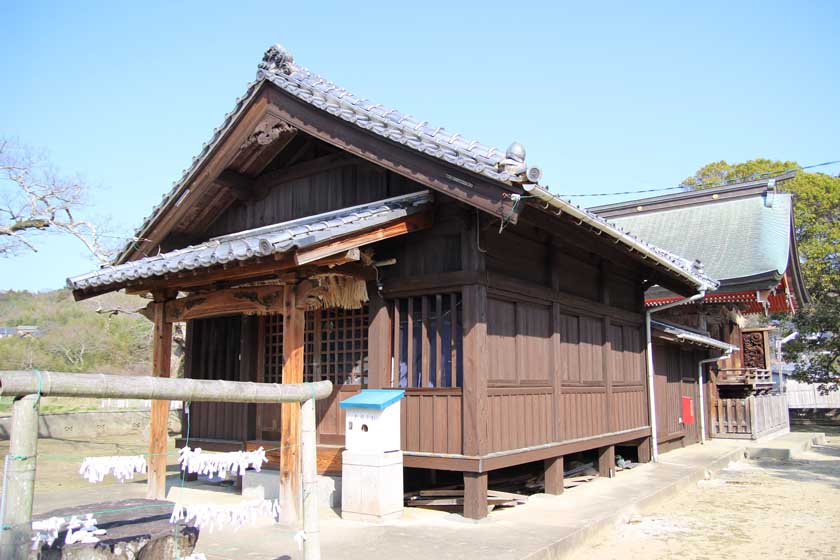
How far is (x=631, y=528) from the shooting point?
8.24 metres

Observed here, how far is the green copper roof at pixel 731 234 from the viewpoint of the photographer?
735 inches

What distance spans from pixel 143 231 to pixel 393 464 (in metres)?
5.81

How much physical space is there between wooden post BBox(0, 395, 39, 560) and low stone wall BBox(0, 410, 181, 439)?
20.5m

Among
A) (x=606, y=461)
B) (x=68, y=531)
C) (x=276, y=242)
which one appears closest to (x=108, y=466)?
(x=68, y=531)

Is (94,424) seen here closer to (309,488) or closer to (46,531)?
(309,488)

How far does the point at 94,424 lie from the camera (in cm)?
2505

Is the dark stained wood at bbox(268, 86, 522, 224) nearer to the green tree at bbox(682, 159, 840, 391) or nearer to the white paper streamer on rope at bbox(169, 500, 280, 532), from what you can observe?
the white paper streamer on rope at bbox(169, 500, 280, 532)

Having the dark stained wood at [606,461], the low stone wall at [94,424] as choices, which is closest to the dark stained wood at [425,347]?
the dark stained wood at [606,461]

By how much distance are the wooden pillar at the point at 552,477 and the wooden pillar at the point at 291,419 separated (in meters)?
3.85

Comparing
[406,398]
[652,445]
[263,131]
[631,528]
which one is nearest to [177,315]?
[263,131]

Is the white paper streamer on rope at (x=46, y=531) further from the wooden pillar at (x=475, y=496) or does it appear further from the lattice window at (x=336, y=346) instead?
the lattice window at (x=336, y=346)

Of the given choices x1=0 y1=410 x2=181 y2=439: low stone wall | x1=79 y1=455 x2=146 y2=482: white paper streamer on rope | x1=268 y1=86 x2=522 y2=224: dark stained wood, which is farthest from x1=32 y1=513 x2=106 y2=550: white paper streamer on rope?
x1=0 y1=410 x2=181 y2=439: low stone wall

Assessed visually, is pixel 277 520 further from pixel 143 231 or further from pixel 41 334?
pixel 41 334

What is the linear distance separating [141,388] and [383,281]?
4.85 meters
